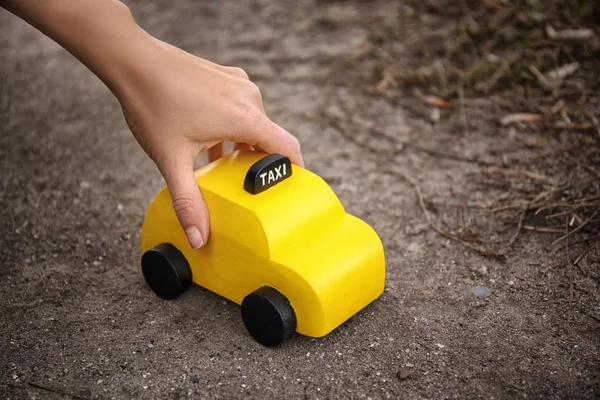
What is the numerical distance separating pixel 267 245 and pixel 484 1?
237cm

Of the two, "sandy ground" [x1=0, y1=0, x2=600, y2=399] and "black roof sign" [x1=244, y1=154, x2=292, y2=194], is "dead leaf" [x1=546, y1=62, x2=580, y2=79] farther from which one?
"black roof sign" [x1=244, y1=154, x2=292, y2=194]

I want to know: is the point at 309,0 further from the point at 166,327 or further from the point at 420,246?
the point at 166,327

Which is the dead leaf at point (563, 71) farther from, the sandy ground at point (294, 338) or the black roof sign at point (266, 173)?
the black roof sign at point (266, 173)

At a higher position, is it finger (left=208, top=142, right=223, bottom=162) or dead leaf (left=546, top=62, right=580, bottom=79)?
finger (left=208, top=142, right=223, bottom=162)

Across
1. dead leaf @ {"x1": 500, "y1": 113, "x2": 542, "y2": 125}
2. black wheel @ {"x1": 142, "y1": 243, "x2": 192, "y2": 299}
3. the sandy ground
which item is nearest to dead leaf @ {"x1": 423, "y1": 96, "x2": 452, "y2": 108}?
the sandy ground

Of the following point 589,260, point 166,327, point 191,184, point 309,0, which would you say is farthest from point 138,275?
point 309,0

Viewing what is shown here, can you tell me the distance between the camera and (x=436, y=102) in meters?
2.83

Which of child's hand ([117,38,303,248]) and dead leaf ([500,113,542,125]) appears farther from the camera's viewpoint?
dead leaf ([500,113,542,125])

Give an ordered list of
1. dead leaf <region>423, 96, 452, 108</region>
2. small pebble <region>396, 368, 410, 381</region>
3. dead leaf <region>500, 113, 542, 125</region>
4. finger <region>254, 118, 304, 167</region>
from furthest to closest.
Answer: dead leaf <region>423, 96, 452, 108</region> < dead leaf <region>500, 113, 542, 125</region> < finger <region>254, 118, 304, 167</region> < small pebble <region>396, 368, 410, 381</region>

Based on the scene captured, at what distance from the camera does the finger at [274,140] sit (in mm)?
1754

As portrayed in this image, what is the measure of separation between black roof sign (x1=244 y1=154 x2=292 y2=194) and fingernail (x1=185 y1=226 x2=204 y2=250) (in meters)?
0.16

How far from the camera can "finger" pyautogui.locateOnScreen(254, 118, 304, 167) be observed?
1.75 m

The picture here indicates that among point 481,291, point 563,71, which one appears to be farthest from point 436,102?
point 481,291

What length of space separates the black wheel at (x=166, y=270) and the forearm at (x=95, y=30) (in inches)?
17.2
